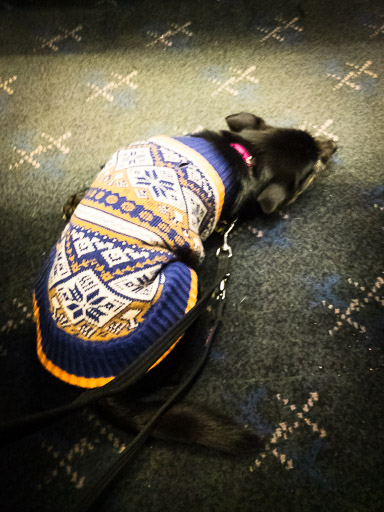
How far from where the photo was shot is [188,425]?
2.26ft

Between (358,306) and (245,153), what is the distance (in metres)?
0.50

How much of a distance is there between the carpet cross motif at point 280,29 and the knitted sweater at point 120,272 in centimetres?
86

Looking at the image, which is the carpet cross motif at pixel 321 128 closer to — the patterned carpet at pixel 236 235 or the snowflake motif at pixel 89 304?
the patterned carpet at pixel 236 235

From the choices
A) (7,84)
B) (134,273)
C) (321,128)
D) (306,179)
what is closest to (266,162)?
(306,179)

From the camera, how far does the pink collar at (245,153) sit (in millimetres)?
928

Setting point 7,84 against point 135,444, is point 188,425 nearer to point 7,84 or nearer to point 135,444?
point 135,444

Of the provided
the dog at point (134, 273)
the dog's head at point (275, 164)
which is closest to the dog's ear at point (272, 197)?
the dog's head at point (275, 164)

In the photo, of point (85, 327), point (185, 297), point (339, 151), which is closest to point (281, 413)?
point (185, 297)

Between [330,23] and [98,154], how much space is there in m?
0.99

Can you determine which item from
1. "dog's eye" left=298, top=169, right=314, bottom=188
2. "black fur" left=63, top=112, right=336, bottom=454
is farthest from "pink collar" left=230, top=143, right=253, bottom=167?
"dog's eye" left=298, top=169, right=314, bottom=188

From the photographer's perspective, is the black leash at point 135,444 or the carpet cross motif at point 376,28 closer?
the black leash at point 135,444

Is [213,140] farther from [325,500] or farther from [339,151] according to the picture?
[325,500]

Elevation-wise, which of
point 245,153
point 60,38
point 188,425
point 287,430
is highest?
point 60,38

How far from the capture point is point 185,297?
717 millimetres
